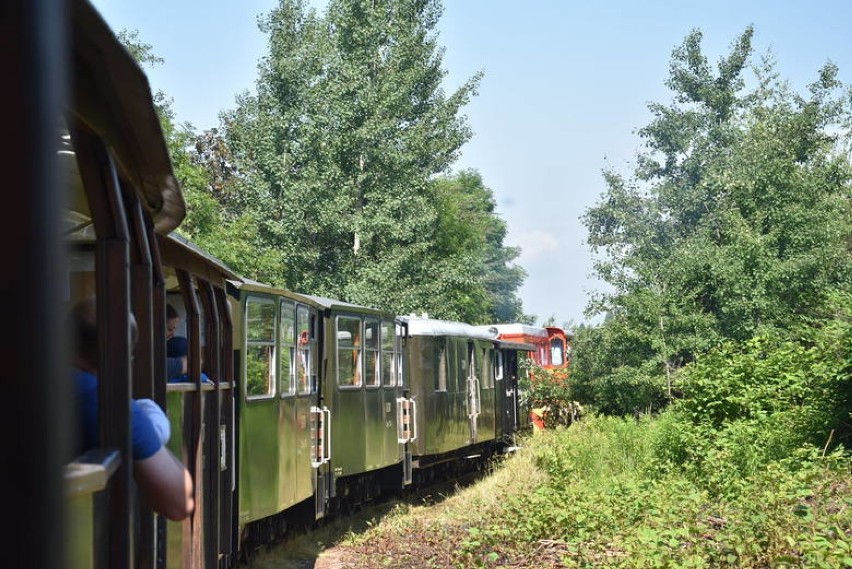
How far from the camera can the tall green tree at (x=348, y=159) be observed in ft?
113

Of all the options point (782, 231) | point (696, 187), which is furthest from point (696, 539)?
point (696, 187)

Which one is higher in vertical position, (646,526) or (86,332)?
(86,332)

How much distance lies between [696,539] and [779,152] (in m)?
21.6

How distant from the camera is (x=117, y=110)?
3082 millimetres

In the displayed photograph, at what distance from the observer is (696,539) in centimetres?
969

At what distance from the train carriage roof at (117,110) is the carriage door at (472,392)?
19.4 meters

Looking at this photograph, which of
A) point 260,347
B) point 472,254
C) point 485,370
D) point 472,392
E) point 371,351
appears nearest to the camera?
point 260,347

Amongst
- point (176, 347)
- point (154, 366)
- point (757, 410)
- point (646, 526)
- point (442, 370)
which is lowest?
point (646, 526)

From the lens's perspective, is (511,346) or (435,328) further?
(511,346)

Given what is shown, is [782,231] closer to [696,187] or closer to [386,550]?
[696,187]

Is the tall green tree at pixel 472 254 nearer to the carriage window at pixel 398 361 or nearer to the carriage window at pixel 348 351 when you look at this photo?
the carriage window at pixel 398 361

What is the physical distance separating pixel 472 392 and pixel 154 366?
19637 mm

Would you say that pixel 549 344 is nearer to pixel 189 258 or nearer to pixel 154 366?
pixel 189 258

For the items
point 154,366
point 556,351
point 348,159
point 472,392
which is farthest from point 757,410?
point 556,351
